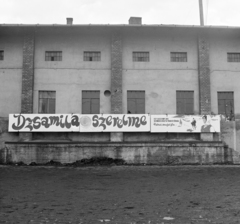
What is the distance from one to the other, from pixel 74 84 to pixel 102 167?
7023 millimetres

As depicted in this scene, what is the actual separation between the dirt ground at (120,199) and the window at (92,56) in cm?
1141

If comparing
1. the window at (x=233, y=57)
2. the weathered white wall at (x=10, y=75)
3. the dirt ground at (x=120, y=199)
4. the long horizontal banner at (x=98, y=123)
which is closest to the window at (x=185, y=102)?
the long horizontal banner at (x=98, y=123)

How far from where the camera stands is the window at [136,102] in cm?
2553

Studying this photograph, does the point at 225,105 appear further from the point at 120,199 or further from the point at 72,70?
the point at 120,199

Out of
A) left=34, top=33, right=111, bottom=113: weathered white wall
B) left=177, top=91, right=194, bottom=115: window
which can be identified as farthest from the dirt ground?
left=34, top=33, right=111, bottom=113: weathered white wall

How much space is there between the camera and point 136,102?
84.5 ft

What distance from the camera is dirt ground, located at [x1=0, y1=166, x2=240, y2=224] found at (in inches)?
320

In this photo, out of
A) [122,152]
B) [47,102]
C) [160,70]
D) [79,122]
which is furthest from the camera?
[160,70]

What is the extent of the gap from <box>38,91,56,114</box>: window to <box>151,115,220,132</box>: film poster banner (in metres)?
7.48

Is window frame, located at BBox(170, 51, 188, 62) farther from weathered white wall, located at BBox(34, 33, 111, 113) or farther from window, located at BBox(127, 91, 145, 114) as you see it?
weathered white wall, located at BBox(34, 33, 111, 113)

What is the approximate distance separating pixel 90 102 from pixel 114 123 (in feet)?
8.98

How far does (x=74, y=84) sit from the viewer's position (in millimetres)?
25672

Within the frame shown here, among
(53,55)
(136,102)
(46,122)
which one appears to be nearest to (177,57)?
(136,102)

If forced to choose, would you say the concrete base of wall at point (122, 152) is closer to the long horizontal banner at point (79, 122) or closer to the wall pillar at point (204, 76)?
the long horizontal banner at point (79, 122)
